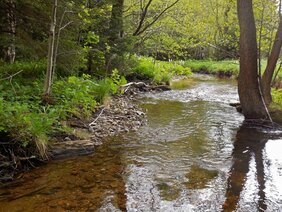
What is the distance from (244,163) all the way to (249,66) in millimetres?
Result: 3858

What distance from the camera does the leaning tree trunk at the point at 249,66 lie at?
8.45 m

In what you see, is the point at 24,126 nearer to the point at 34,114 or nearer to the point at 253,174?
A: the point at 34,114

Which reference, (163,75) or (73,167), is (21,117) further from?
(163,75)

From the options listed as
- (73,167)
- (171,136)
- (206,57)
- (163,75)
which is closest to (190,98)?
(163,75)

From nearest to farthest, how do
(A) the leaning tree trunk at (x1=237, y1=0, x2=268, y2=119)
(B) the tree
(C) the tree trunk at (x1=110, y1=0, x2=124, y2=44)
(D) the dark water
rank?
1. (D) the dark water
2. (A) the leaning tree trunk at (x1=237, y1=0, x2=268, y2=119)
3. (B) the tree
4. (C) the tree trunk at (x1=110, y1=0, x2=124, y2=44)

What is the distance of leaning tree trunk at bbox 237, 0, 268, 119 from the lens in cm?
845

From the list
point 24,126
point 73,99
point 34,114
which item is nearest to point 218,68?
point 73,99

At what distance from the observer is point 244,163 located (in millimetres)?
5586

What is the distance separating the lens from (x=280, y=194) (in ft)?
14.3

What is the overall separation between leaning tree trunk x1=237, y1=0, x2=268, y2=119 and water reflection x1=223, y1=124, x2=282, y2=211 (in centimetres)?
117

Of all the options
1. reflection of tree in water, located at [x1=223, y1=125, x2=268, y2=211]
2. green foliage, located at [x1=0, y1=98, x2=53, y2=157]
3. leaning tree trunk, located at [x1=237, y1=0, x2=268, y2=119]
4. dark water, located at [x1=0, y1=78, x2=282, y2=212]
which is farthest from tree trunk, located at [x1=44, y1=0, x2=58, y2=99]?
leaning tree trunk, located at [x1=237, y1=0, x2=268, y2=119]

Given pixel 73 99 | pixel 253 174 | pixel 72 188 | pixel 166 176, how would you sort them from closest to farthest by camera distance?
pixel 72 188, pixel 166 176, pixel 253 174, pixel 73 99

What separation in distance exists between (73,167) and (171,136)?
2771 millimetres

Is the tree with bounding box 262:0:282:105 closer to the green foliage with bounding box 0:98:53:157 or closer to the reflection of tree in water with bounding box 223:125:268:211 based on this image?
the reflection of tree in water with bounding box 223:125:268:211
